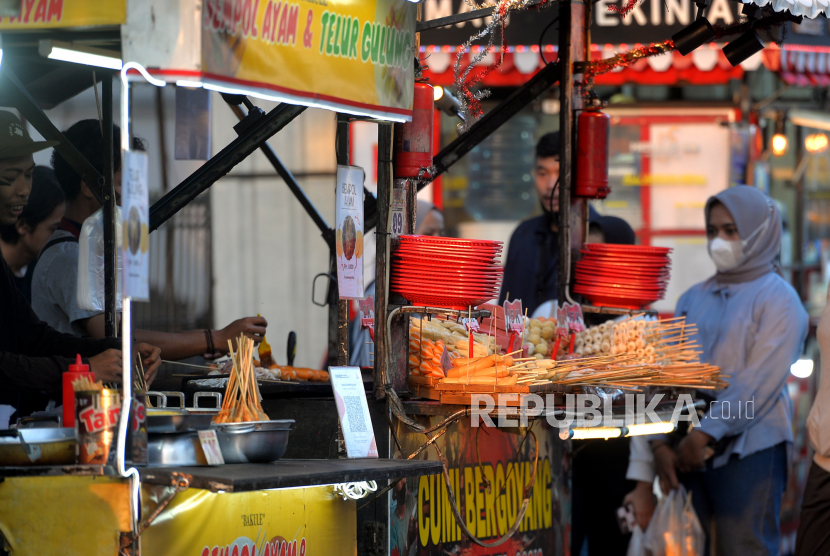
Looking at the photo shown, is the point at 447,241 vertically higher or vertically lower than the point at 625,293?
higher

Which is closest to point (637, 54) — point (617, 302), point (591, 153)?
point (591, 153)

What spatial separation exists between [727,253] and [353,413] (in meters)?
2.74

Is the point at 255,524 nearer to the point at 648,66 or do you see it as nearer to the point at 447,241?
the point at 447,241

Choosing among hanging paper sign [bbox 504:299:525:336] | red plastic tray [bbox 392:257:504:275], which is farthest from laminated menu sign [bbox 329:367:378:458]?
hanging paper sign [bbox 504:299:525:336]

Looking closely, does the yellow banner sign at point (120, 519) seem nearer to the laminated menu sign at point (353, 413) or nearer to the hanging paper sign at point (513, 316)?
the laminated menu sign at point (353, 413)

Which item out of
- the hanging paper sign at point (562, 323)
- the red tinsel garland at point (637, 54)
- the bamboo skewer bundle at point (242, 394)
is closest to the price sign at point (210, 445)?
the bamboo skewer bundle at point (242, 394)

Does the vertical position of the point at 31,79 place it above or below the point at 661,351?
above

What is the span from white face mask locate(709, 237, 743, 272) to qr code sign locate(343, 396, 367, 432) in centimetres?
269

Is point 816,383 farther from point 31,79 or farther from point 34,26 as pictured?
point 34,26

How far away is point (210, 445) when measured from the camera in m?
2.82

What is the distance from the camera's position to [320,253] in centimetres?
745

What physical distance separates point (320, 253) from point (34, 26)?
469 cm

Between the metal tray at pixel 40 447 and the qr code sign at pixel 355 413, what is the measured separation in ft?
3.11

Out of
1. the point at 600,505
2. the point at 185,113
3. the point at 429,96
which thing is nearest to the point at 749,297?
the point at 600,505
